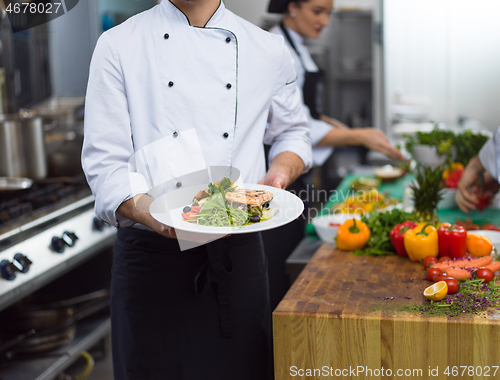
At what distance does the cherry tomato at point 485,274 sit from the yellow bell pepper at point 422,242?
0.19 m

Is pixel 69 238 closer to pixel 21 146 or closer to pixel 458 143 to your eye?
Answer: pixel 21 146

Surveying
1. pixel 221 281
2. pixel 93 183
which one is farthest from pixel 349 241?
pixel 93 183

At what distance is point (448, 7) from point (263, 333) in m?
3.52

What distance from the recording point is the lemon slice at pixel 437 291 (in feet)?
3.80

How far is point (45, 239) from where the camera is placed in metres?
1.91

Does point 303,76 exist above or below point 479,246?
above

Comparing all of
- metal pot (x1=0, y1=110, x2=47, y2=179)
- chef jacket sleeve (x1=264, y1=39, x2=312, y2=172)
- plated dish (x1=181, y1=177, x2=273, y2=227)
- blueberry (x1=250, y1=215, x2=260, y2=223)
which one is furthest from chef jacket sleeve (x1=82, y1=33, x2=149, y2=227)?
metal pot (x1=0, y1=110, x2=47, y2=179)

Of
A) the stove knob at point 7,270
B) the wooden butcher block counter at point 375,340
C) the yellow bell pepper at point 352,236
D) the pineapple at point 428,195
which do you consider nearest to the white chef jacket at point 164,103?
the wooden butcher block counter at point 375,340

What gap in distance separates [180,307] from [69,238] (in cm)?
89

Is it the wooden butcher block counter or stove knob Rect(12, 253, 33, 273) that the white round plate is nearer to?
the wooden butcher block counter

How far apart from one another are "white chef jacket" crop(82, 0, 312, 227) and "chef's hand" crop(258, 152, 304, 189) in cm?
6

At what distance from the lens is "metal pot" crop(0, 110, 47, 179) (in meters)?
2.02

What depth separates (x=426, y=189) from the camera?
1851 mm

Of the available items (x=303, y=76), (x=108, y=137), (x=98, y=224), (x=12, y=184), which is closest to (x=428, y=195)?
(x=303, y=76)
